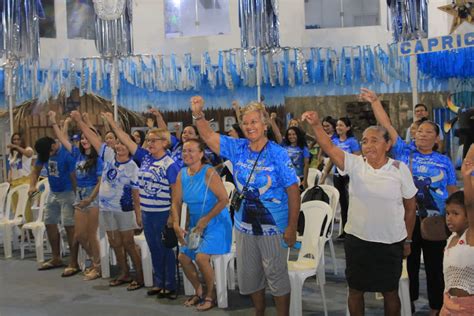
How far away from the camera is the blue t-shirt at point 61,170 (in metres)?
6.54

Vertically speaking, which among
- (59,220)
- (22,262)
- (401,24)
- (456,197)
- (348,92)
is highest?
(401,24)

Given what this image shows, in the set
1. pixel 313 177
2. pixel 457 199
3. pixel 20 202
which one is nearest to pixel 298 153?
pixel 313 177

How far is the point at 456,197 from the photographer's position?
3.23 meters

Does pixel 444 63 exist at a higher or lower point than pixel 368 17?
lower

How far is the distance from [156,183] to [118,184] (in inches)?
24.4

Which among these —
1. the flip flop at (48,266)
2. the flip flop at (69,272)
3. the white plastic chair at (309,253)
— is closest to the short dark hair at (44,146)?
the flip flop at (48,266)

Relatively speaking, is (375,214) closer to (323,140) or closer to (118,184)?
(323,140)

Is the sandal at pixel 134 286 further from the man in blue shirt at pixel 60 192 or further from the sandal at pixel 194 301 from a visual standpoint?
the man in blue shirt at pixel 60 192

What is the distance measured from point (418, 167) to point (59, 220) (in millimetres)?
3943

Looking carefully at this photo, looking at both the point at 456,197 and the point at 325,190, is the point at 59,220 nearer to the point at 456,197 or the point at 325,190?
the point at 325,190

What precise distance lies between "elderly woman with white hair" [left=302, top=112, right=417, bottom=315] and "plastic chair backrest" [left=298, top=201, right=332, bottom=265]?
0.93m

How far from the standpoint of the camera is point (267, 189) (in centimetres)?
395

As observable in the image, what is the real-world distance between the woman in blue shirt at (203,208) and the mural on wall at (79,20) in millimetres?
7925

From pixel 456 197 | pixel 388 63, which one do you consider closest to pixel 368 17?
pixel 388 63
